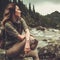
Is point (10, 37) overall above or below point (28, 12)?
above

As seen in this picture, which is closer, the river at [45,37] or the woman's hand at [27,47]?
the woman's hand at [27,47]

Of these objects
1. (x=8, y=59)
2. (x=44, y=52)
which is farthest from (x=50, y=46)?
(x=8, y=59)

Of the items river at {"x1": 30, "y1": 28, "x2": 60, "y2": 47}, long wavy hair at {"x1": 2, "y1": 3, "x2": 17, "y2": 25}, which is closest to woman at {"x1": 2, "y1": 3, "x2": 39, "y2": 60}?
long wavy hair at {"x1": 2, "y1": 3, "x2": 17, "y2": 25}

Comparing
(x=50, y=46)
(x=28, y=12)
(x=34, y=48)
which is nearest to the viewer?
(x=34, y=48)

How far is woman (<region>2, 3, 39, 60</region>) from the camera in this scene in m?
4.43

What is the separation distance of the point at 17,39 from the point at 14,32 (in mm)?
115

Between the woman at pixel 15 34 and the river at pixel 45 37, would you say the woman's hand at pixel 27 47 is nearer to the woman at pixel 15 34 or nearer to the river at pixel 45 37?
the woman at pixel 15 34

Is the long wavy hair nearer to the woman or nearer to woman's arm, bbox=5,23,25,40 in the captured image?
Answer: the woman

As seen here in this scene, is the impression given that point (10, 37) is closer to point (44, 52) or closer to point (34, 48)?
point (34, 48)

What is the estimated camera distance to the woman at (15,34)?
4430mm

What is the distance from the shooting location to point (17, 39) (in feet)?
14.7

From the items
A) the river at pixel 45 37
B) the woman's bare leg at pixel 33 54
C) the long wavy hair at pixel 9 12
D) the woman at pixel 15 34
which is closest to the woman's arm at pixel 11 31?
the woman at pixel 15 34

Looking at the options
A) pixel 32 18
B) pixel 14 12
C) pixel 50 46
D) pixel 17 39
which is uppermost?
pixel 14 12

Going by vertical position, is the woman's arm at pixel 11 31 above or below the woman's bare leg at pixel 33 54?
above
